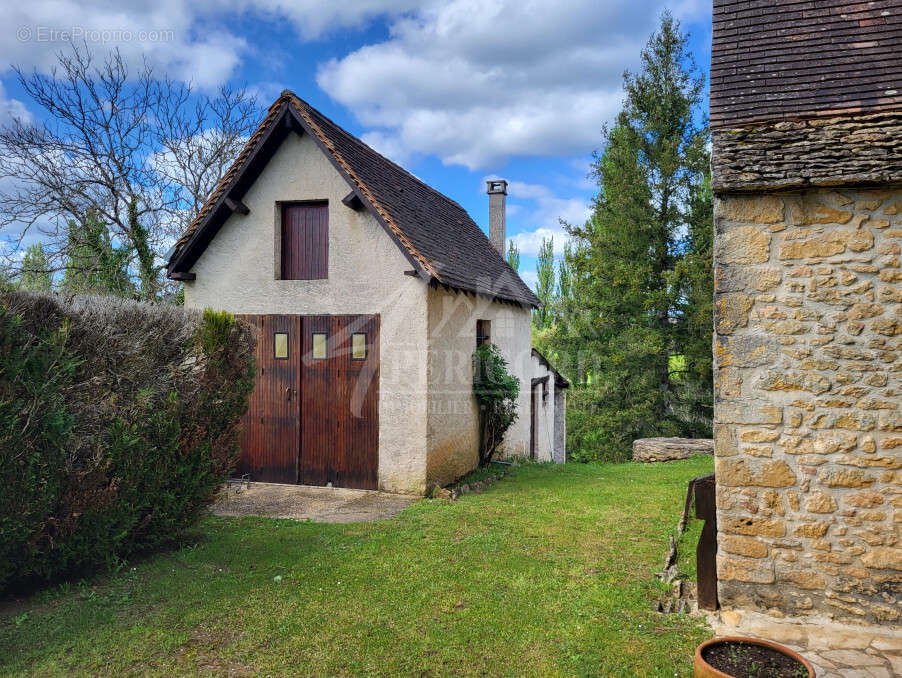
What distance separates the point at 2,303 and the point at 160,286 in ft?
46.3

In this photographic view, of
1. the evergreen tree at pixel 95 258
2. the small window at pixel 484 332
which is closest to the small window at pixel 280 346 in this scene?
the small window at pixel 484 332

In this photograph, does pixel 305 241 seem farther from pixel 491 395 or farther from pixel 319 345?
pixel 491 395

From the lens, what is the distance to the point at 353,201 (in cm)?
960

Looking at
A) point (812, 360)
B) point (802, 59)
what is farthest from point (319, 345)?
point (802, 59)

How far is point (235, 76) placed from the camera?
69.8 feet

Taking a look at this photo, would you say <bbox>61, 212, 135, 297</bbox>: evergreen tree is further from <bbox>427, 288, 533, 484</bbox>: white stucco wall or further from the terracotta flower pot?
the terracotta flower pot

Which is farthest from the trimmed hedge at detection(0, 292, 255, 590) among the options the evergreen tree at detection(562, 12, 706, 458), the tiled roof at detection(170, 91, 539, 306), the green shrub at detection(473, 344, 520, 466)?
the evergreen tree at detection(562, 12, 706, 458)

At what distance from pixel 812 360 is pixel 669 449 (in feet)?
30.8

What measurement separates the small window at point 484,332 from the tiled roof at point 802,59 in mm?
7088

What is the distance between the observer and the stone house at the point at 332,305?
9.45 meters

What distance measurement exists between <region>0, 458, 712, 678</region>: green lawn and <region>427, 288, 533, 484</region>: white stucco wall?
2366mm

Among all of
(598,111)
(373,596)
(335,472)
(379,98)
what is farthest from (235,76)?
(373,596)

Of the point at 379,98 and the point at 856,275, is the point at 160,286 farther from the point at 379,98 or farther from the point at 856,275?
the point at 856,275

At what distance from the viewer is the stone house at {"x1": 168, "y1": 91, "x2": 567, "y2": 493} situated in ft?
31.0
